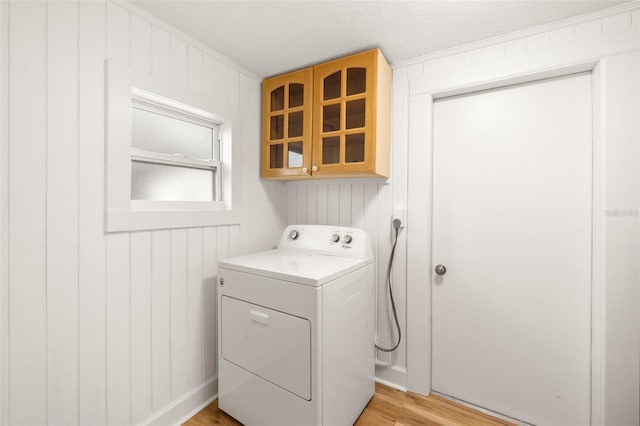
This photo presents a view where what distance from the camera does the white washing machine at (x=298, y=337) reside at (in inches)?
52.7

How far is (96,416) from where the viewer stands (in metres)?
1.29

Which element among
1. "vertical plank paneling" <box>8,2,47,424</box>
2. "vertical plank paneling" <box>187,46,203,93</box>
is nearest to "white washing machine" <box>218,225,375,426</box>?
"vertical plank paneling" <box>8,2,47,424</box>

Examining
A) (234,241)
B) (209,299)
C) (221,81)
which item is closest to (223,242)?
(234,241)

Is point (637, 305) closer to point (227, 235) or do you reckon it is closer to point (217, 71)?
point (227, 235)

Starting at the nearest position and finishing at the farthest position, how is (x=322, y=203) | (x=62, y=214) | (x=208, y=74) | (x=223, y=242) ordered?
(x=62, y=214), (x=208, y=74), (x=223, y=242), (x=322, y=203)

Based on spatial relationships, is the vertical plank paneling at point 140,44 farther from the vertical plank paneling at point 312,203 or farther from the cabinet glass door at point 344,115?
the vertical plank paneling at point 312,203

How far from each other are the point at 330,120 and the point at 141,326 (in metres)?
1.59

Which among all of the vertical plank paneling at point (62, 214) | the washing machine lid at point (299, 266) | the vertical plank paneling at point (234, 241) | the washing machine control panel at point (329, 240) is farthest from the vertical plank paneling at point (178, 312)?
the washing machine control panel at point (329, 240)

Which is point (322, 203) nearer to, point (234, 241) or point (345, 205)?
point (345, 205)

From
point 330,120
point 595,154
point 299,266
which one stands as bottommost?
point 299,266

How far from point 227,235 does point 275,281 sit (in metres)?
0.65

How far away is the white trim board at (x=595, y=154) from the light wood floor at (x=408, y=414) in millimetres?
108

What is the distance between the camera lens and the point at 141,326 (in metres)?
1.45

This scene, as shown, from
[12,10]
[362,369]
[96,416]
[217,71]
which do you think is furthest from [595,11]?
[96,416]
